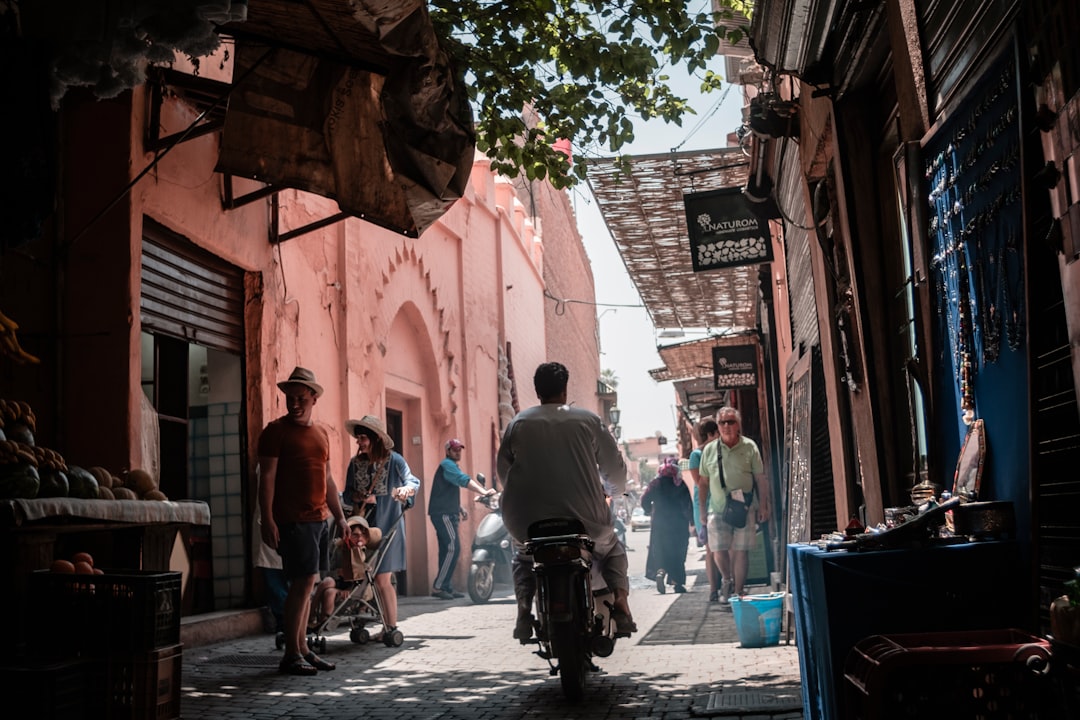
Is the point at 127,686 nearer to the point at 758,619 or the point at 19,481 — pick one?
the point at 19,481

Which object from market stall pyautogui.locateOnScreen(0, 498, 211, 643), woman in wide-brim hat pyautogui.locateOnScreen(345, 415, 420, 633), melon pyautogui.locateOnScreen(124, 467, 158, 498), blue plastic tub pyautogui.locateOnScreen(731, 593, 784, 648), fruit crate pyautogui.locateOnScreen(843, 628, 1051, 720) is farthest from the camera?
woman in wide-brim hat pyautogui.locateOnScreen(345, 415, 420, 633)

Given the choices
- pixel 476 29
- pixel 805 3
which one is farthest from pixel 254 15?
pixel 805 3

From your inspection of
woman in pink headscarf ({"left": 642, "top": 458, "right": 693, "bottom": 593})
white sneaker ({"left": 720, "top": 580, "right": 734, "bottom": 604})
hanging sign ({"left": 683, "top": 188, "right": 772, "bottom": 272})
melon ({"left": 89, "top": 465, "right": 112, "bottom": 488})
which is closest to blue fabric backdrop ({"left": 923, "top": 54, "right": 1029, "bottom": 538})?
melon ({"left": 89, "top": 465, "right": 112, "bottom": 488})

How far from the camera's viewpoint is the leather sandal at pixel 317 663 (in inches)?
278

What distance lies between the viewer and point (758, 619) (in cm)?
736

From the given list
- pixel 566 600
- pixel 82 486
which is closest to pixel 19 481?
pixel 82 486

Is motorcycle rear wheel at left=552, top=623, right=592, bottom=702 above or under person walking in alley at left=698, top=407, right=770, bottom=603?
under

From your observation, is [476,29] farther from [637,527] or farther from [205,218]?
[637,527]

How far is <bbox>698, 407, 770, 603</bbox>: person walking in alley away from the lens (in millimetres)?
10336

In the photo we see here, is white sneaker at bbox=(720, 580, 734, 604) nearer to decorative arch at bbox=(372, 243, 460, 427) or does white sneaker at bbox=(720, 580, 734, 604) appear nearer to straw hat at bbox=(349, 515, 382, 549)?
straw hat at bbox=(349, 515, 382, 549)

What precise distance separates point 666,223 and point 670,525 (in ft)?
12.5

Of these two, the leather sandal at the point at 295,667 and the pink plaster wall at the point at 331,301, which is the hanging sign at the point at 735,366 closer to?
the pink plaster wall at the point at 331,301

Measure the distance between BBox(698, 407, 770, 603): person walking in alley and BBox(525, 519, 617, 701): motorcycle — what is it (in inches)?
177

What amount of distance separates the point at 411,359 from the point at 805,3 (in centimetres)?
1131
